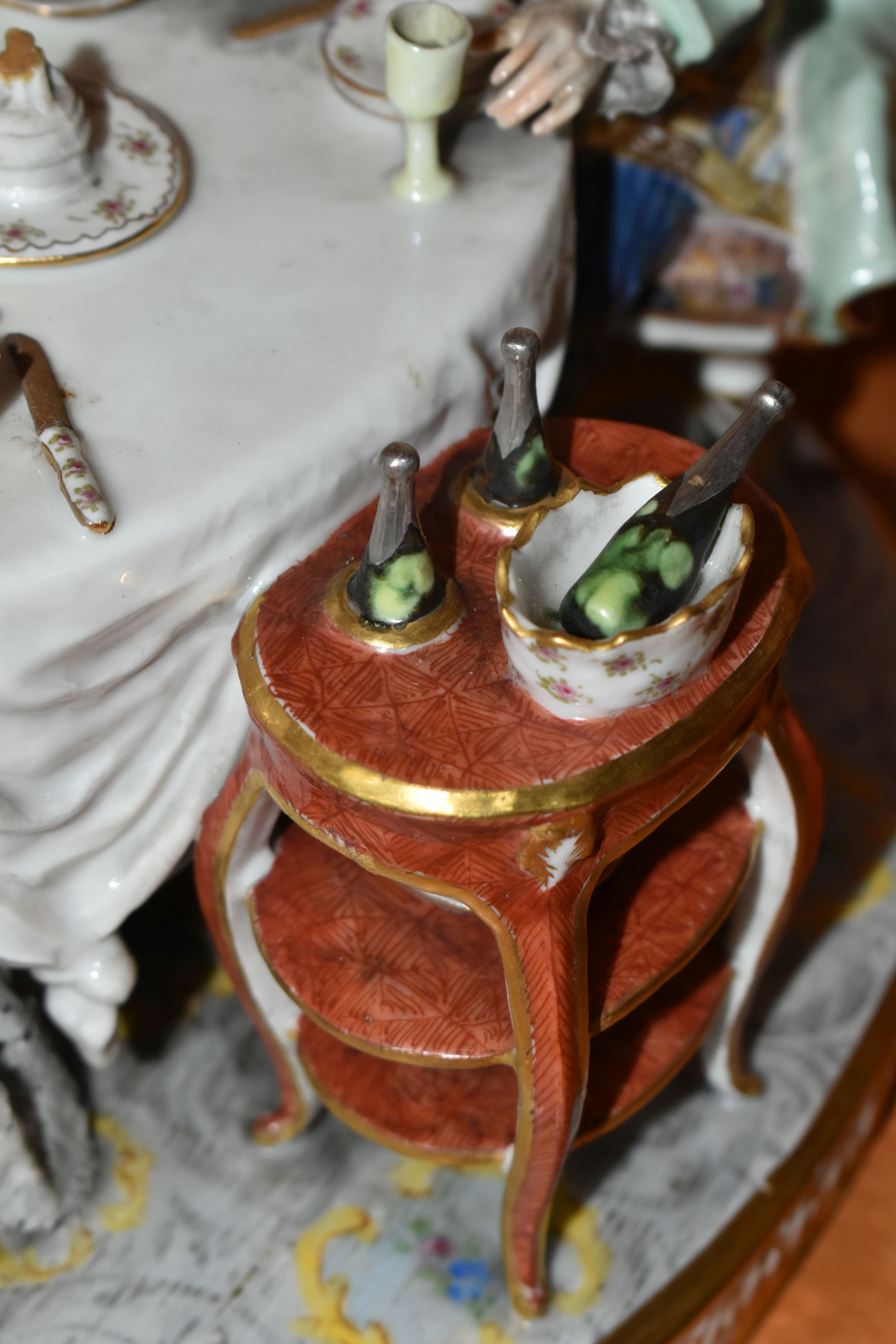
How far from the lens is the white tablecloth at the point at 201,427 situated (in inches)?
33.8

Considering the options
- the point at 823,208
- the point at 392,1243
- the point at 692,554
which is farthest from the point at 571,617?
the point at 823,208

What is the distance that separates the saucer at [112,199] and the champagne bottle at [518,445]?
336 mm

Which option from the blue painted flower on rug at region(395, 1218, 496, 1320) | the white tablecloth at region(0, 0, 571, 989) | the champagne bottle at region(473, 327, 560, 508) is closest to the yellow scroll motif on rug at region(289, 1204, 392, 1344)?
the blue painted flower on rug at region(395, 1218, 496, 1320)

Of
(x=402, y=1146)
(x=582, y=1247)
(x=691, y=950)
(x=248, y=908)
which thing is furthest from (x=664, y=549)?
(x=582, y=1247)

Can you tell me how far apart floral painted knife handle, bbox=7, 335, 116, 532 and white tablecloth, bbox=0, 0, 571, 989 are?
0.5 inches

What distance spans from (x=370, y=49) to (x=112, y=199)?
319 millimetres

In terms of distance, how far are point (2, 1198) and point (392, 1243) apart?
36cm

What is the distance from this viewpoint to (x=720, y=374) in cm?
186

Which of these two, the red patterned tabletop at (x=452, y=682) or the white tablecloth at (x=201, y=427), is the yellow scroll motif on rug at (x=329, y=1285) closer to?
the white tablecloth at (x=201, y=427)

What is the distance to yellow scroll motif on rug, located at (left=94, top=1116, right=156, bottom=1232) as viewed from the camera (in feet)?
4.08

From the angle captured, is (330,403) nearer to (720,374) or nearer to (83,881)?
(83,881)

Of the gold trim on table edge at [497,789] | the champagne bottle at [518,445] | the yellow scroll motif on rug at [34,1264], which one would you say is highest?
the champagne bottle at [518,445]

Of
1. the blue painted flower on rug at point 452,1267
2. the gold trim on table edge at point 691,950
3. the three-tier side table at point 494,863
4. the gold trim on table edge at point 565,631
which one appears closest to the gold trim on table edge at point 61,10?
the three-tier side table at point 494,863

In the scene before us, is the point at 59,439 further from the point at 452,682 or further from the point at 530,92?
the point at 530,92
